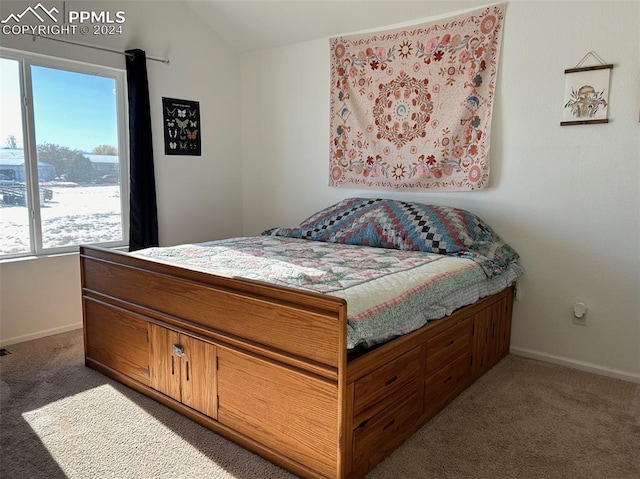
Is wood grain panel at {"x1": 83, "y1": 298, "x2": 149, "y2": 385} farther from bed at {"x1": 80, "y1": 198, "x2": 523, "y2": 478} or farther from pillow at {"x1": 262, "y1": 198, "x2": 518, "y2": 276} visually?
pillow at {"x1": 262, "y1": 198, "x2": 518, "y2": 276}

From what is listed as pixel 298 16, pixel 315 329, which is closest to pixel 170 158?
pixel 298 16

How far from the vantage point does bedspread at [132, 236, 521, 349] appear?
5.79ft

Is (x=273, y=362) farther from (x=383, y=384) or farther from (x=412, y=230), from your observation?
(x=412, y=230)

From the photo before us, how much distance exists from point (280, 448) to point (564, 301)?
1943 mm

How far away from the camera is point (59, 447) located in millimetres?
1891

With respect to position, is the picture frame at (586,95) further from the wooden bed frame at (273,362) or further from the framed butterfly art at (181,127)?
the framed butterfly art at (181,127)

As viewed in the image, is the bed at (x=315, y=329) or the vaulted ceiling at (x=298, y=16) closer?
the bed at (x=315, y=329)

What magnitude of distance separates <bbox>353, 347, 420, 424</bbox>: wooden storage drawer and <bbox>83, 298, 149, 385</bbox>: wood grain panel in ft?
3.77

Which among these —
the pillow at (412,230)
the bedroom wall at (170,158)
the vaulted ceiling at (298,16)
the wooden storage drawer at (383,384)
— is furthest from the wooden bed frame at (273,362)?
the vaulted ceiling at (298,16)

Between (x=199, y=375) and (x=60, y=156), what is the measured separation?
2.10 meters

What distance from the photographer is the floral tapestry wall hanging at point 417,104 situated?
2.94 metres

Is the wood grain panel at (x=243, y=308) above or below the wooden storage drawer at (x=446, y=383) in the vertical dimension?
above

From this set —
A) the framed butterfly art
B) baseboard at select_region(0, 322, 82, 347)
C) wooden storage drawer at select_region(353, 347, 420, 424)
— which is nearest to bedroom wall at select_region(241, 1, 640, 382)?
wooden storage drawer at select_region(353, 347, 420, 424)

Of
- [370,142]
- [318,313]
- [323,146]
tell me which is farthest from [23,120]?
[318,313]
